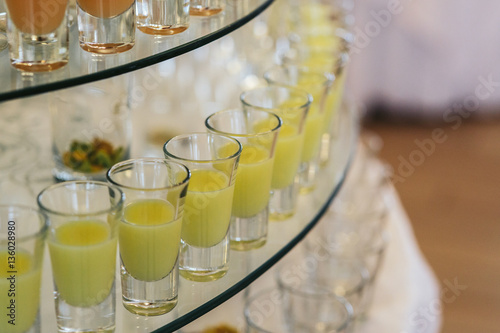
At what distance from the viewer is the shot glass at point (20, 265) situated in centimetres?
70

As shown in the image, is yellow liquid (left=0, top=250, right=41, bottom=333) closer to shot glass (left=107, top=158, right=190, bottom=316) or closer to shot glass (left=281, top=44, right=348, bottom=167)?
shot glass (left=107, top=158, right=190, bottom=316)

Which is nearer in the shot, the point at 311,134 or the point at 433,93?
the point at 311,134

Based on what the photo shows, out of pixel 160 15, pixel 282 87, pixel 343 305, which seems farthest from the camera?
pixel 343 305

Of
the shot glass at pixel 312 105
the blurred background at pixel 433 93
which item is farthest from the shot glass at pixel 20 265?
the blurred background at pixel 433 93

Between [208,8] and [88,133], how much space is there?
446mm

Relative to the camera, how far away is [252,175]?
3.12 feet

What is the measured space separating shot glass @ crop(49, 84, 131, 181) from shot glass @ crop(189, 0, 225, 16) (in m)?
0.38

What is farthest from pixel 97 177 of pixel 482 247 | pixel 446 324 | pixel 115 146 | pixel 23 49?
pixel 482 247

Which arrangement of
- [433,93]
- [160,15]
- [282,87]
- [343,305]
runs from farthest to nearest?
[433,93]
[343,305]
[282,87]
[160,15]

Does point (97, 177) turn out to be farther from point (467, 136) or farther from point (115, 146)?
point (467, 136)

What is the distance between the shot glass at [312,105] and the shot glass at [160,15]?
332 millimetres

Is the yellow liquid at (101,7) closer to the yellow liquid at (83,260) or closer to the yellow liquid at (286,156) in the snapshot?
the yellow liquid at (83,260)

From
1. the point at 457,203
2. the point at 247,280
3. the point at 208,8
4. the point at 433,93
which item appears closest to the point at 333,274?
the point at 247,280

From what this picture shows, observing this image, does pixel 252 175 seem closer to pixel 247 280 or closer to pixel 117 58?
pixel 247 280
